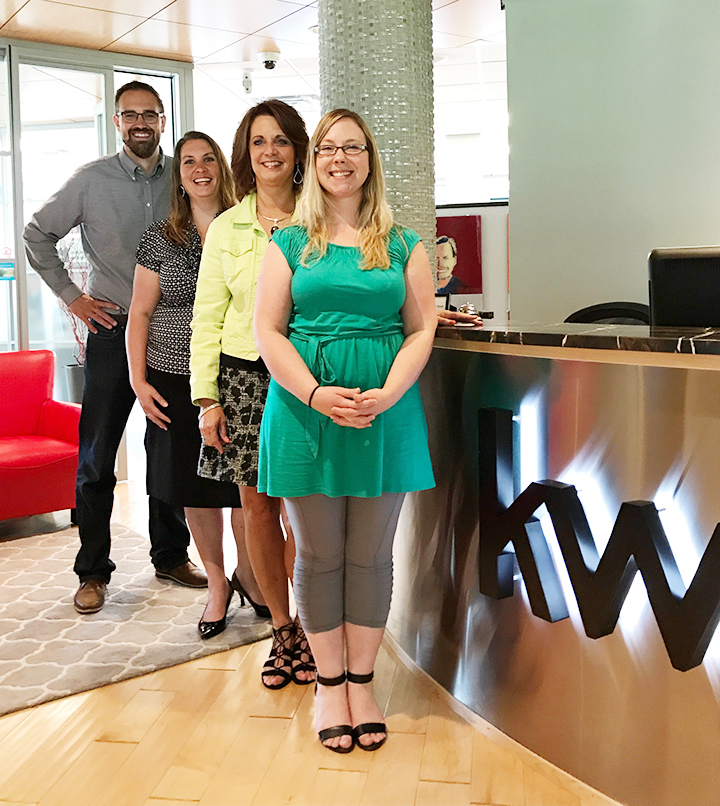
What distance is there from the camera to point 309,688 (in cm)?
257

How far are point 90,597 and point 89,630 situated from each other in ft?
0.71

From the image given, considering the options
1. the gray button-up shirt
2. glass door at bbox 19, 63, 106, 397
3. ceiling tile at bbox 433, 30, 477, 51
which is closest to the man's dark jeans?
the gray button-up shirt

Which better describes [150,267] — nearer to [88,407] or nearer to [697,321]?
[88,407]

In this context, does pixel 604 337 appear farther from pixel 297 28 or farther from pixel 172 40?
pixel 172 40

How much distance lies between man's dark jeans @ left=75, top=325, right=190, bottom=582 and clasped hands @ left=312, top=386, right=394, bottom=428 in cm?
153

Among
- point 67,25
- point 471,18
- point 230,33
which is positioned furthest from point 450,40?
point 67,25

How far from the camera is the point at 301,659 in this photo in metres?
2.64

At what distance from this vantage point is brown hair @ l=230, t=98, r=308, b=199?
7.77ft

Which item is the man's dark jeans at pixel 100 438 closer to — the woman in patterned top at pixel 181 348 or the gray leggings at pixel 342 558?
the woman in patterned top at pixel 181 348

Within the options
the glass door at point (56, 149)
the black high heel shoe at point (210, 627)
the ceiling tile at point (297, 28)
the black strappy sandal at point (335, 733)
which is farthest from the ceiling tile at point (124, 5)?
the black strappy sandal at point (335, 733)

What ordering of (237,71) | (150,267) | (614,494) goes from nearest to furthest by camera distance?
(614,494)
(150,267)
(237,71)

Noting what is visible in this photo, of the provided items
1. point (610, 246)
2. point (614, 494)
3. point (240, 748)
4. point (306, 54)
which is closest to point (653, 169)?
point (610, 246)

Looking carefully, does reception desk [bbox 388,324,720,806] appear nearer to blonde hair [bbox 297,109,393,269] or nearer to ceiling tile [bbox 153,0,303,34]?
blonde hair [bbox 297,109,393,269]

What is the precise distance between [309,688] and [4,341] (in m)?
3.42
